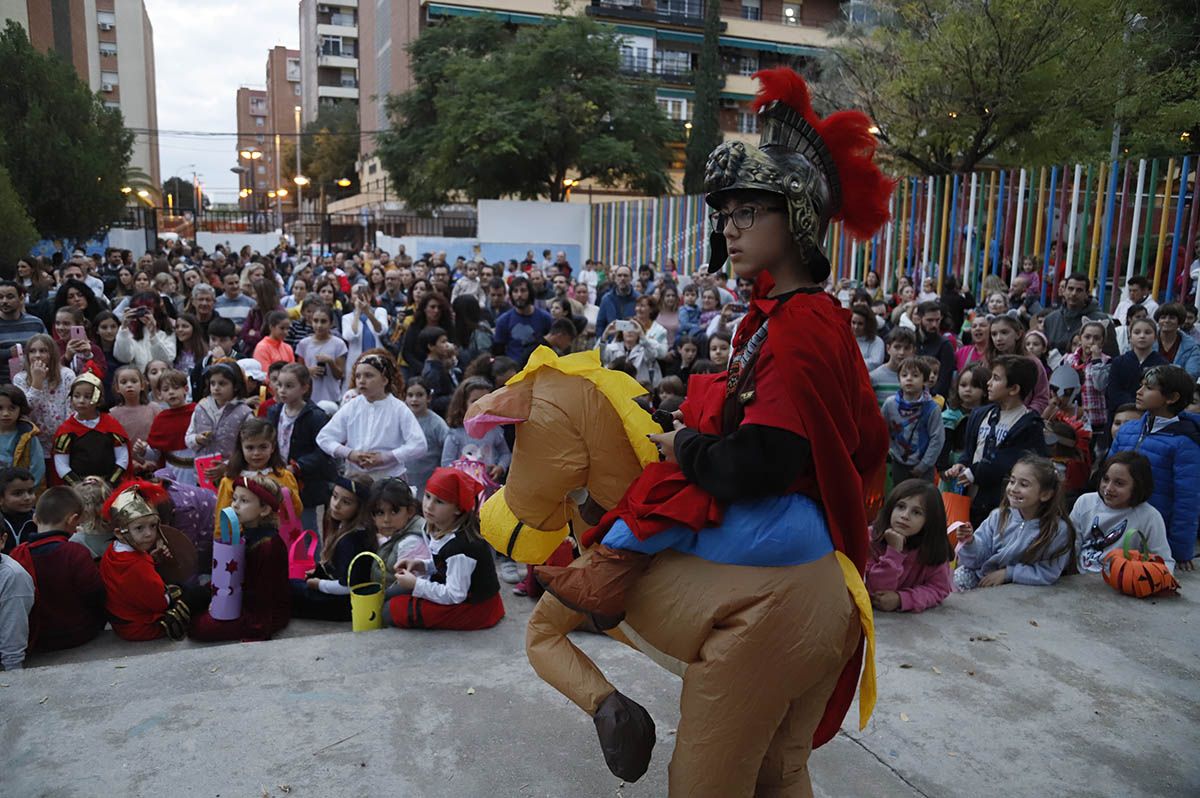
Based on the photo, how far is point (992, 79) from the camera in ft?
49.6

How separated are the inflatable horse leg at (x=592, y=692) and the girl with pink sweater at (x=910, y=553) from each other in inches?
95.6

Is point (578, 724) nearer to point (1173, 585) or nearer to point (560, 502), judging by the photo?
point (560, 502)

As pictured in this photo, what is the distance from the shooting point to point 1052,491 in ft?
16.1

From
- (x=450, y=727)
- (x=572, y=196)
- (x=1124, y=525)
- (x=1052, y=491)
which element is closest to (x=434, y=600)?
(x=450, y=727)

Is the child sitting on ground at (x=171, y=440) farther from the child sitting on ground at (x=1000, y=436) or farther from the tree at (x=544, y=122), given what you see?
the tree at (x=544, y=122)

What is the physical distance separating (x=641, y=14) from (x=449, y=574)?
140ft

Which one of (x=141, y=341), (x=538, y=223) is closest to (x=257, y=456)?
(x=141, y=341)

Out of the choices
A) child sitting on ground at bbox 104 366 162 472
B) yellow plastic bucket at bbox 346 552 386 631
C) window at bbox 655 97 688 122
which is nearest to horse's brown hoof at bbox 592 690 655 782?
yellow plastic bucket at bbox 346 552 386 631

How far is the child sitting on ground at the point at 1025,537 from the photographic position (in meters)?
4.89

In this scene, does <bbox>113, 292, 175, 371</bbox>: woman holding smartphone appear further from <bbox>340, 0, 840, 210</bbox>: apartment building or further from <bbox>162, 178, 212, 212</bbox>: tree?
<bbox>162, 178, 212, 212</bbox>: tree

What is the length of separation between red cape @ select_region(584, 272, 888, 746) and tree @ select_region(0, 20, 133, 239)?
817 inches

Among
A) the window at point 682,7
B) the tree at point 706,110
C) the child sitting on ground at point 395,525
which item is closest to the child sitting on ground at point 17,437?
the child sitting on ground at point 395,525

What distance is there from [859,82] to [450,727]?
55.6 feet

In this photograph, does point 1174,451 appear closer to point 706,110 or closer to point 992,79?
point 992,79
